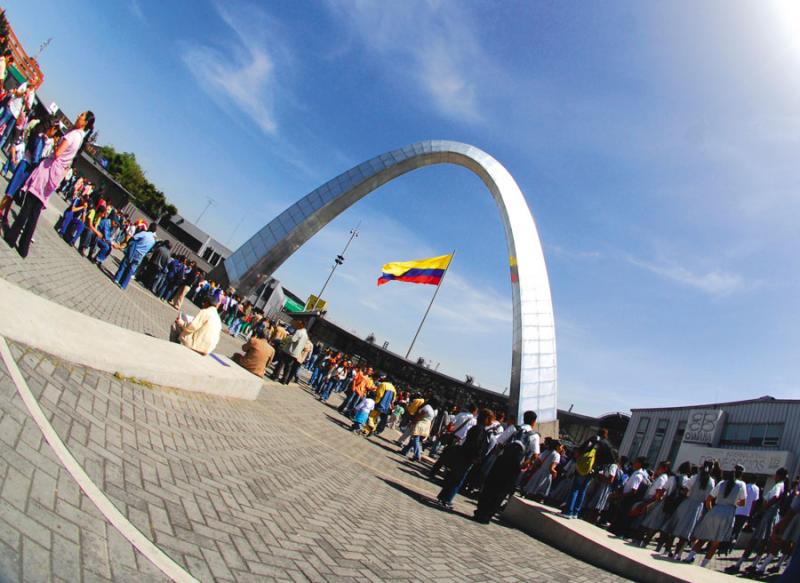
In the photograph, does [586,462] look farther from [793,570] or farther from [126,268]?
[126,268]

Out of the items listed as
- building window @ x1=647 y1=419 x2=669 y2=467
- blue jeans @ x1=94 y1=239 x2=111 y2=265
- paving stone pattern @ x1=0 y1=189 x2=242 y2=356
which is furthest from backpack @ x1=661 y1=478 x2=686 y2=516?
building window @ x1=647 y1=419 x2=669 y2=467

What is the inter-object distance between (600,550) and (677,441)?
21.7 meters

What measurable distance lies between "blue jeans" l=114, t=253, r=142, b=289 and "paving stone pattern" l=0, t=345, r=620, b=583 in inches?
288

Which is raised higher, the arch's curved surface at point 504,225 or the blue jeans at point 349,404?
the arch's curved surface at point 504,225

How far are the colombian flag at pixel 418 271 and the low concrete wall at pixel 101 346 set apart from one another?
1900cm

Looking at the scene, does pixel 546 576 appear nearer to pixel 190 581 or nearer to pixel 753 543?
pixel 190 581

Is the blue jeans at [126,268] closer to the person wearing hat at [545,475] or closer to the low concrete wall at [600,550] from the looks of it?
the low concrete wall at [600,550]

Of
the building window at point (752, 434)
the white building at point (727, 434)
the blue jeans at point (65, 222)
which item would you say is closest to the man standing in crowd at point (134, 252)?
the blue jeans at point (65, 222)

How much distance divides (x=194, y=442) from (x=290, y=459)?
1507 mm

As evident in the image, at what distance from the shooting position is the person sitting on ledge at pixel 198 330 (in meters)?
6.94

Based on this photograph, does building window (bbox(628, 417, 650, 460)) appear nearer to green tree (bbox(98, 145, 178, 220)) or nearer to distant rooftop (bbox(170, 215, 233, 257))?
distant rooftop (bbox(170, 215, 233, 257))

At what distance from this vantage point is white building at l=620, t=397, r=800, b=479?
17.1 metres

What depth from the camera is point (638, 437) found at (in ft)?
86.7

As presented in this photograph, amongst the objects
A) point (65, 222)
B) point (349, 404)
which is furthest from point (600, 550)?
point (65, 222)
